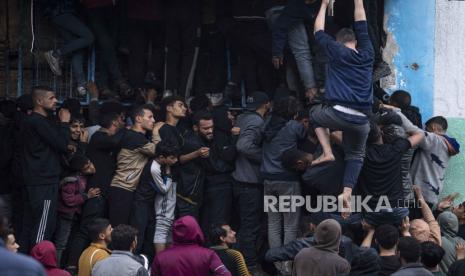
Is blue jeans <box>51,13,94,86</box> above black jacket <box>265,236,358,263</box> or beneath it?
above

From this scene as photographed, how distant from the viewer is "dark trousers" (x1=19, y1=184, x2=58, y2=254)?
10.5 m

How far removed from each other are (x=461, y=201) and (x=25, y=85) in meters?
5.72

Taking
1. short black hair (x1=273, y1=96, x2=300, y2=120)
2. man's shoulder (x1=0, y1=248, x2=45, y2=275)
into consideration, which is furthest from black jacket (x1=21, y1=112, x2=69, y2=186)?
man's shoulder (x1=0, y1=248, x2=45, y2=275)

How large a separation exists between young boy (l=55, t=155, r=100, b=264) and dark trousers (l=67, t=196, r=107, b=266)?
66 millimetres

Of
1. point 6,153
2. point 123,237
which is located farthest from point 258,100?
point 123,237

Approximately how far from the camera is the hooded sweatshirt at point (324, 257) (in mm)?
8472

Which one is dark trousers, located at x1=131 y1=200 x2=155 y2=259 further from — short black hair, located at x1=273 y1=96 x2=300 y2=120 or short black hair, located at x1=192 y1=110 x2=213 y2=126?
short black hair, located at x1=273 y1=96 x2=300 y2=120

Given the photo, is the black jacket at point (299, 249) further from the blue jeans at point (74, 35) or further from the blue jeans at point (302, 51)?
the blue jeans at point (74, 35)

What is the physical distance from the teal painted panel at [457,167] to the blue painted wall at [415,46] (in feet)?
1.42

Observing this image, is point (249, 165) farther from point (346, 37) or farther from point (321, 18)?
point (321, 18)

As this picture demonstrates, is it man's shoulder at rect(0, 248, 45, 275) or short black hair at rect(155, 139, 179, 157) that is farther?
short black hair at rect(155, 139, 179, 157)

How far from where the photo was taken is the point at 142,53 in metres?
12.8

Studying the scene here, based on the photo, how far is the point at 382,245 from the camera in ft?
30.5

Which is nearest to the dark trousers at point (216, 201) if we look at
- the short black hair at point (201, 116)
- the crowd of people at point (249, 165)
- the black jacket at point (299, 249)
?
the crowd of people at point (249, 165)
